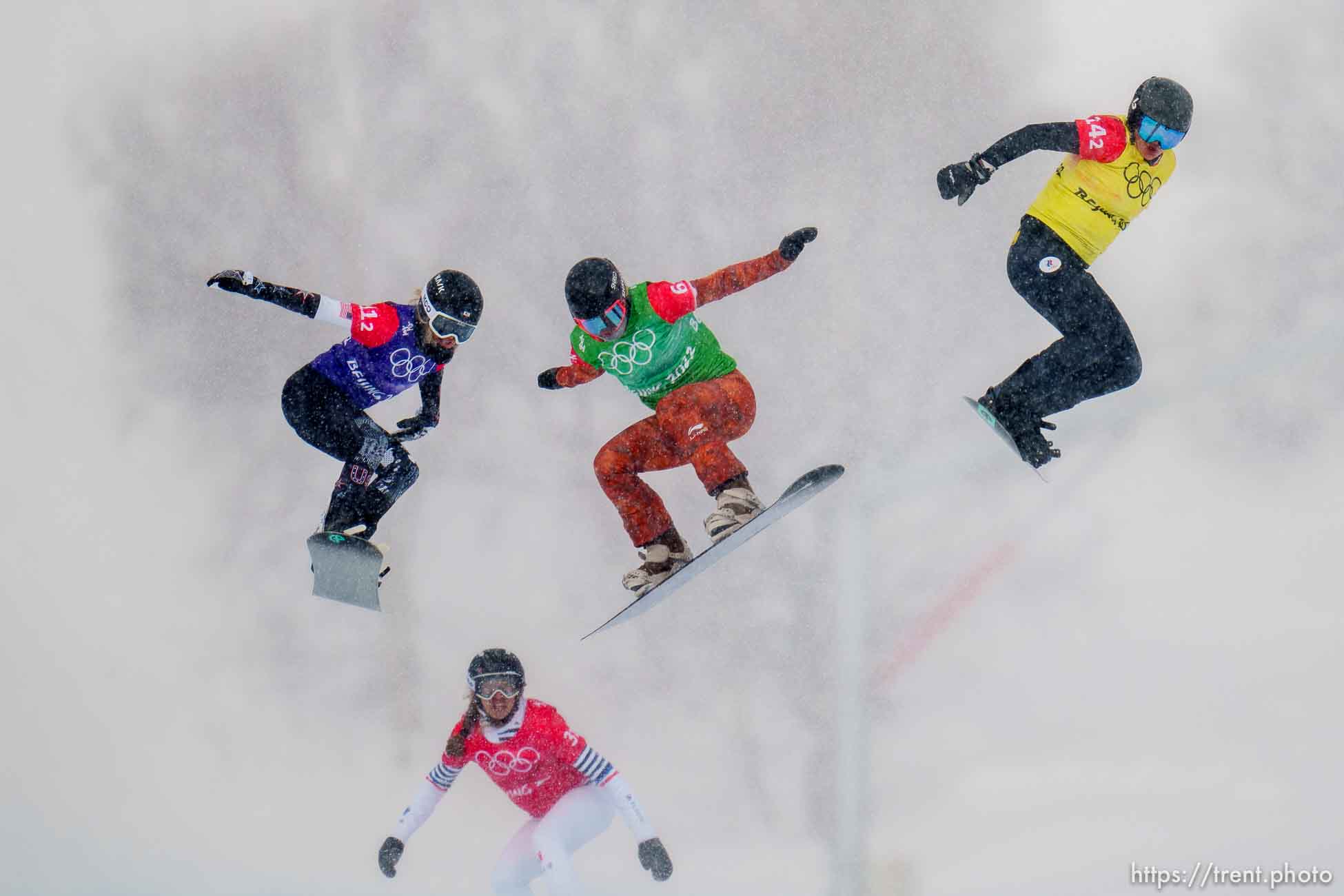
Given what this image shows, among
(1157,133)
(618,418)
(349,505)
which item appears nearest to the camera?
(1157,133)

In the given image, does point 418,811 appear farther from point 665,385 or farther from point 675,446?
point 665,385

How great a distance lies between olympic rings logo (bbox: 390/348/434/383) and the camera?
7.27 metres

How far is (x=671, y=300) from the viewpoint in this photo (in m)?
6.92

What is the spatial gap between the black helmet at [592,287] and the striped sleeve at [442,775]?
10.0 feet

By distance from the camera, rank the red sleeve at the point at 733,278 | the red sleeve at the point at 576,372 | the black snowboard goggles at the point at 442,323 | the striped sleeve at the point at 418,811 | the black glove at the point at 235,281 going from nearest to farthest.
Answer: the black glove at the point at 235,281
the red sleeve at the point at 733,278
the black snowboard goggles at the point at 442,323
the red sleeve at the point at 576,372
the striped sleeve at the point at 418,811

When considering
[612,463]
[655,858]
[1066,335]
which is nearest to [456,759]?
[655,858]

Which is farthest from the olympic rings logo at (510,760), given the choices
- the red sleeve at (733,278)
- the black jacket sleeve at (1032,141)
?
the black jacket sleeve at (1032,141)

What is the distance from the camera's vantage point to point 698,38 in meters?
14.9

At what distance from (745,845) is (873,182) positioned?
7.02 meters

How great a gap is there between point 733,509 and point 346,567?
2.27 meters

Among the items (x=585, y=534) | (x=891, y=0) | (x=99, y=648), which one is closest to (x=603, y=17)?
(x=891, y=0)

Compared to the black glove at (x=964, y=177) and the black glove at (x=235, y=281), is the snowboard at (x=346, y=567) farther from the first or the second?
the black glove at (x=964, y=177)

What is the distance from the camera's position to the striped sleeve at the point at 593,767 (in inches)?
315

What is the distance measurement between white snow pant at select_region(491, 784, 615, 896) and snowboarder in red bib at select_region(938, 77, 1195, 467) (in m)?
3.28
